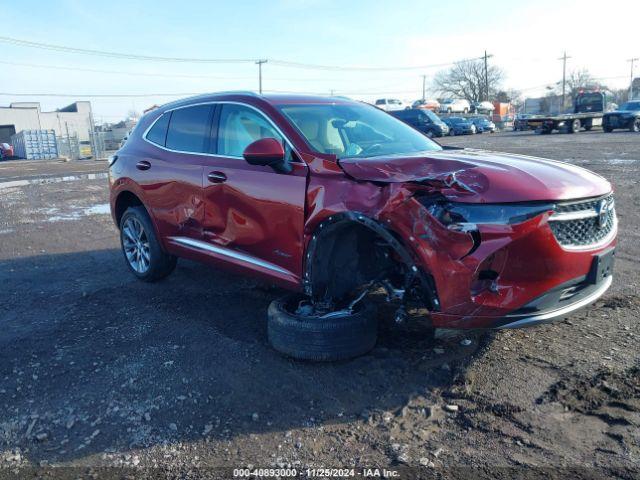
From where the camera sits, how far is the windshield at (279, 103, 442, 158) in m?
4.19

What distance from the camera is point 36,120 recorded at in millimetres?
69250

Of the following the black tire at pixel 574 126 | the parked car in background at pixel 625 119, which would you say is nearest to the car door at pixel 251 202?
the parked car in background at pixel 625 119

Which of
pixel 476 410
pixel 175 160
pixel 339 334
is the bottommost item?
pixel 476 410

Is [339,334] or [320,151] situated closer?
[339,334]

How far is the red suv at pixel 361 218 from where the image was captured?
3.21 meters

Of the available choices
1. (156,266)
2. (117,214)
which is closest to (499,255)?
(156,266)

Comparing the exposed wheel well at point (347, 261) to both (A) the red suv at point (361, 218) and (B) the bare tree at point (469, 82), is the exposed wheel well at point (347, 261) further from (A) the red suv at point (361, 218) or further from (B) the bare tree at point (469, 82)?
(B) the bare tree at point (469, 82)

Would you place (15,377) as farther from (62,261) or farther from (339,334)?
(62,261)

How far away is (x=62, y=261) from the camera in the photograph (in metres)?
6.99

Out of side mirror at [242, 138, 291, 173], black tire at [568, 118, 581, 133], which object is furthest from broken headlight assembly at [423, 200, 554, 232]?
black tire at [568, 118, 581, 133]

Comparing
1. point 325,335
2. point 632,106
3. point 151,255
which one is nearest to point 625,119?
point 632,106

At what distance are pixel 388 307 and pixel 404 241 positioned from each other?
1.67 m

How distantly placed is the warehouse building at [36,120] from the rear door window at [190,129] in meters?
61.2

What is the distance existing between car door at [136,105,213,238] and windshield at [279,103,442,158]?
97 cm
